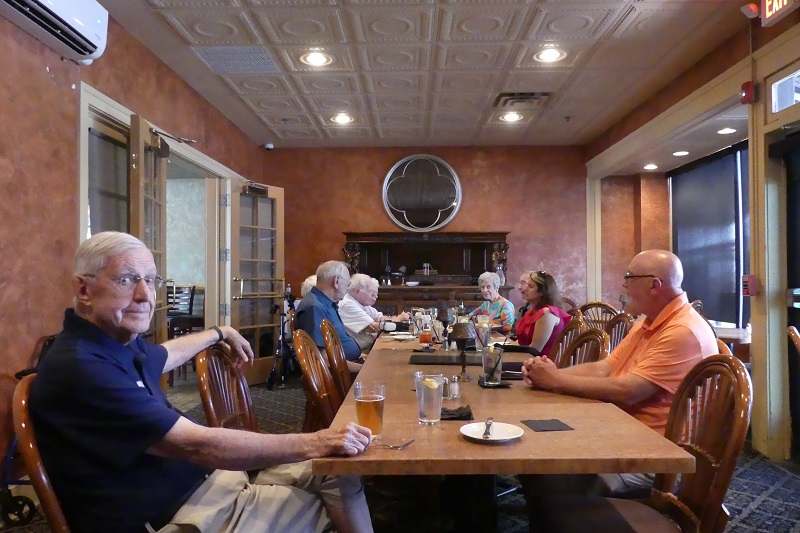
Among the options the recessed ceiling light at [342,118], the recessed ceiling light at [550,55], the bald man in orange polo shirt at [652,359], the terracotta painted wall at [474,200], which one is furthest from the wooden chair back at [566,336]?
the terracotta painted wall at [474,200]

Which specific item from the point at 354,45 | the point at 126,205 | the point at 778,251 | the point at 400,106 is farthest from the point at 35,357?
the point at 778,251

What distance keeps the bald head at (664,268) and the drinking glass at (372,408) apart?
44.4 inches

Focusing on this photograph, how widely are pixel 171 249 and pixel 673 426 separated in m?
7.49

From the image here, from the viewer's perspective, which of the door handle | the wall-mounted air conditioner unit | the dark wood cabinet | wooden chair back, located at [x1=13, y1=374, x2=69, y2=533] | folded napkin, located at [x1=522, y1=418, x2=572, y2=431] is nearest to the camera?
wooden chair back, located at [x1=13, y1=374, x2=69, y2=533]

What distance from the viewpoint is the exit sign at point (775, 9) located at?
113 inches

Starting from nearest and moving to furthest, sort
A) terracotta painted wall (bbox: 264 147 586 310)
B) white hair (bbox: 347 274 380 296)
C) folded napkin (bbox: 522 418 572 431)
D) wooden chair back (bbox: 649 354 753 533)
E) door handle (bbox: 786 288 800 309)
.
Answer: wooden chair back (bbox: 649 354 753 533) → folded napkin (bbox: 522 418 572 431) → door handle (bbox: 786 288 800 309) → white hair (bbox: 347 274 380 296) → terracotta painted wall (bbox: 264 147 586 310)

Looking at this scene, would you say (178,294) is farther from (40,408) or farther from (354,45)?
(40,408)

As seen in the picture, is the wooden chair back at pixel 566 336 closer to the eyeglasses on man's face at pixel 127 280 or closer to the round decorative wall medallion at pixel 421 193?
the eyeglasses on man's face at pixel 127 280

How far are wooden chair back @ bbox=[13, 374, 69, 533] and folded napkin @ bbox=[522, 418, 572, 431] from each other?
1061mm

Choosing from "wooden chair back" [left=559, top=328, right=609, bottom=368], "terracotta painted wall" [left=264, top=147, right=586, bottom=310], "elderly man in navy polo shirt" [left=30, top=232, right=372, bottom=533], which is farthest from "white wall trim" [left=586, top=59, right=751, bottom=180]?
"elderly man in navy polo shirt" [left=30, top=232, right=372, bottom=533]

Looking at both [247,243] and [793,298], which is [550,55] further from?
[247,243]

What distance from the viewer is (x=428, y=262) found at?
7504 millimetres

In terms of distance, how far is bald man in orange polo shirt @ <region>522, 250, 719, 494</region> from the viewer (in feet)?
5.72

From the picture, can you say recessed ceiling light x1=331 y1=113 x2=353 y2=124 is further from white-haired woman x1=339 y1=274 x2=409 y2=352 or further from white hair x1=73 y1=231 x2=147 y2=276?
white hair x1=73 y1=231 x2=147 y2=276
